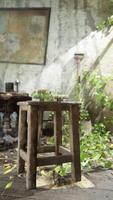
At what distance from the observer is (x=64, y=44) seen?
6.18m

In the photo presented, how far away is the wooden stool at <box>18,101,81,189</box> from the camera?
2574 mm

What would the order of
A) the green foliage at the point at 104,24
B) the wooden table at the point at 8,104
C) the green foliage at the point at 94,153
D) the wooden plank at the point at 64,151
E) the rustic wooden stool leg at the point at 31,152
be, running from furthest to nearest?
the green foliage at the point at 104,24 < the wooden table at the point at 8,104 < the green foliage at the point at 94,153 < the wooden plank at the point at 64,151 < the rustic wooden stool leg at the point at 31,152

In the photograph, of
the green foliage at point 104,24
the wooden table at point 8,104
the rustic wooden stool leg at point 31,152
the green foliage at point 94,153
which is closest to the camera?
the rustic wooden stool leg at point 31,152

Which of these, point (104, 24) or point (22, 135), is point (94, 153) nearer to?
point (22, 135)

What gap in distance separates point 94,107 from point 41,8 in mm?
2488

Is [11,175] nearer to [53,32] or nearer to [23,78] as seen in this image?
[23,78]

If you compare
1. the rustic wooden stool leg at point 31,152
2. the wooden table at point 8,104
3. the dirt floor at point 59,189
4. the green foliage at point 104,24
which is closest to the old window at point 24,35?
the green foliage at point 104,24

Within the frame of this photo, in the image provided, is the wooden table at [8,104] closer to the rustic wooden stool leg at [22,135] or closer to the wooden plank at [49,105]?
the rustic wooden stool leg at [22,135]

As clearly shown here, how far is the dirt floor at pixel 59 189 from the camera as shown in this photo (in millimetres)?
2375

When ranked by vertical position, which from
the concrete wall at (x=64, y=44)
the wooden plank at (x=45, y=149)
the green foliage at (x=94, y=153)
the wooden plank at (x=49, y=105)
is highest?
the concrete wall at (x=64, y=44)

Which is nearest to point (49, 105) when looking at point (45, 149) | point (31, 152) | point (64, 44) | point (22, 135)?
point (31, 152)

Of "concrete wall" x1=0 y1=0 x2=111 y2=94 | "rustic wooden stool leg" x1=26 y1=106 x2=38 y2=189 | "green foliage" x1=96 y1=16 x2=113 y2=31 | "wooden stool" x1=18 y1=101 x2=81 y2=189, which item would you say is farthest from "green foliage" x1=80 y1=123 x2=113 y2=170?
"green foliage" x1=96 y1=16 x2=113 y2=31

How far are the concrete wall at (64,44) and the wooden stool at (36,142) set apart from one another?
3164mm

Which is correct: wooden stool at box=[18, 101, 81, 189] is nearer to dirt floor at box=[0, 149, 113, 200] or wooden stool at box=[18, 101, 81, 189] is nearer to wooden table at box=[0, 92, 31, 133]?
dirt floor at box=[0, 149, 113, 200]
